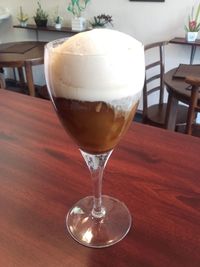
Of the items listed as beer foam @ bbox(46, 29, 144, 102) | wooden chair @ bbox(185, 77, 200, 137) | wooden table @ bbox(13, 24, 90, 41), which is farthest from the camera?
wooden table @ bbox(13, 24, 90, 41)

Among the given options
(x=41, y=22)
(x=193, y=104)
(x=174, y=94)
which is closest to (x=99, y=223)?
(x=193, y=104)

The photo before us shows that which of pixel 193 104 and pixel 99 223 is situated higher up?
pixel 99 223

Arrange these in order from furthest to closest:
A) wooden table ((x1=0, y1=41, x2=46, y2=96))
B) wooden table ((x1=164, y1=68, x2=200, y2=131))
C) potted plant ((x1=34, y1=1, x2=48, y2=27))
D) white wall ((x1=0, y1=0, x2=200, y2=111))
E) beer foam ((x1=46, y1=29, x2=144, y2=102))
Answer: potted plant ((x1=34, y1=1, x2=48, y2=27)), white wall ((x1=0, y1=0, x2=200, y2=111)), wooden table ((x1=0, y1=41, x2=46, y2=96)), wooden table ((x1=164, y1=68, x2=200, y2=131)), beer foam ((x1=46, y1=29, x2=144, y2=102))

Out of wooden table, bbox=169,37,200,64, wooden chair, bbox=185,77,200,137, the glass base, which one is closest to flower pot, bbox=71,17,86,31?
wooden table, bbox=169,37,200,64

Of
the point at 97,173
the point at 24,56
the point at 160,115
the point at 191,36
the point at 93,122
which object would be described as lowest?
the point at 160,115

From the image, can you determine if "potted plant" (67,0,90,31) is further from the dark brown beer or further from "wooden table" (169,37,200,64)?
the dark brown beer

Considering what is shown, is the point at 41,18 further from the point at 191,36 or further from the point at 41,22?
the point at 191,36
